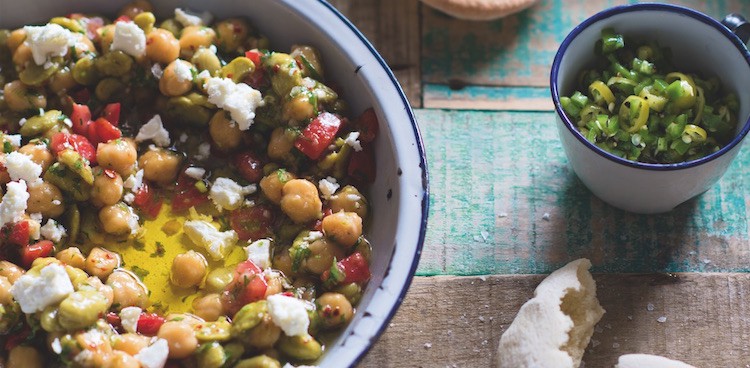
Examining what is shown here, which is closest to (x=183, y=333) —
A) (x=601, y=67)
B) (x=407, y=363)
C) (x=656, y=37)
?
(x=407, y=363)

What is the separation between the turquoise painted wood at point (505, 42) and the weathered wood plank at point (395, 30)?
29mm

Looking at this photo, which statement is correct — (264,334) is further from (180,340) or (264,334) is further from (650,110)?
(650,110)

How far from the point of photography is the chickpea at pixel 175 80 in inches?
89.6

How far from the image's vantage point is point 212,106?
2.32m

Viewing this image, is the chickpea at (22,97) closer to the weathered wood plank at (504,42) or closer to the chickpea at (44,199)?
the chickpea at (44,199)

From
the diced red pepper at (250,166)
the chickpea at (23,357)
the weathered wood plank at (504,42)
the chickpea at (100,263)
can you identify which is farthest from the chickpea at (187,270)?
the weathered wood plank at (504,42)

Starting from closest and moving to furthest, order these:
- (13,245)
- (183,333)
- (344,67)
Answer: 1. (183,333)
2. (13,245)
3. (344,67)

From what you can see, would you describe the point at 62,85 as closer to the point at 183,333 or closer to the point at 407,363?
the point at 183,333

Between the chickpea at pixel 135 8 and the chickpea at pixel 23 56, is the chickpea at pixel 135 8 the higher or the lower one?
the higher one

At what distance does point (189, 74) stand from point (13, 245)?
1.87 feet

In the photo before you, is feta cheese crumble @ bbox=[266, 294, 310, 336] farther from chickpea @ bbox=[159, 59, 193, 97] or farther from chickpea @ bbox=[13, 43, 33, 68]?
chickpea @ bbox=[13, 43, 33, 68]

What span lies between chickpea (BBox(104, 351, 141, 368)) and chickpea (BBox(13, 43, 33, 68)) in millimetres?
821

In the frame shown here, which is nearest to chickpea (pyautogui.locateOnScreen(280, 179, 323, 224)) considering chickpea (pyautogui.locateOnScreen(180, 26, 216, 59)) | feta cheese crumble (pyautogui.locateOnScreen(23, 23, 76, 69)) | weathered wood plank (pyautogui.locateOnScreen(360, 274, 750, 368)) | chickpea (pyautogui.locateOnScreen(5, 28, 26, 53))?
weathered wood plank (pyautogui.locateOnScreen(360, 274, 750, 368))

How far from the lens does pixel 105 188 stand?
7.22 feet
